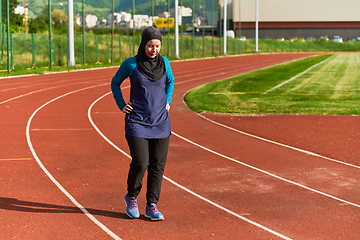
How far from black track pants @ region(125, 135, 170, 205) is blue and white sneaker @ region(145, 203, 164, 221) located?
0.20 ft

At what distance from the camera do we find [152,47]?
5.33 metres

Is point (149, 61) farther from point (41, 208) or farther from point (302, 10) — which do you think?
point (302, 10)

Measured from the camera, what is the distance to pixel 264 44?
9112 centimetres

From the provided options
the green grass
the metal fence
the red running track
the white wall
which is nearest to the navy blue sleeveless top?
the red running track

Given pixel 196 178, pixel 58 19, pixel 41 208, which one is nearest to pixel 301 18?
pixel 58 19

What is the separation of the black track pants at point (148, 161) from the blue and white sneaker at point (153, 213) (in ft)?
0.20

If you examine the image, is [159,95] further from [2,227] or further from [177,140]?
[177,140]

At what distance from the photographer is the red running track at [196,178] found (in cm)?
562

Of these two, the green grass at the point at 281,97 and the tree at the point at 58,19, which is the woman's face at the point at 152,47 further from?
the tree at the point at 58,19

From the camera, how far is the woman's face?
5.31m

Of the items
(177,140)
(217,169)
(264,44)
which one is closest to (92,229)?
(217,169)

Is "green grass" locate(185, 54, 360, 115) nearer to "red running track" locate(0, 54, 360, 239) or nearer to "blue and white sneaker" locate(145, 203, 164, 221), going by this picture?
"red running track" locate(0, 54, 360, 239)

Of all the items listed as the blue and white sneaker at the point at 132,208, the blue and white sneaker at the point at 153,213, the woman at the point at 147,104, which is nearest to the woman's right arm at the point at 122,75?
the woman at the point at 147,104

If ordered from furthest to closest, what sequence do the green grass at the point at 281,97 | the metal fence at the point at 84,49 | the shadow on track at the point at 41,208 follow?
1. the metal fence at the point at 84,49
2. the green grass at the point at 281,97
3. the shadow on track at the point at 41,208
